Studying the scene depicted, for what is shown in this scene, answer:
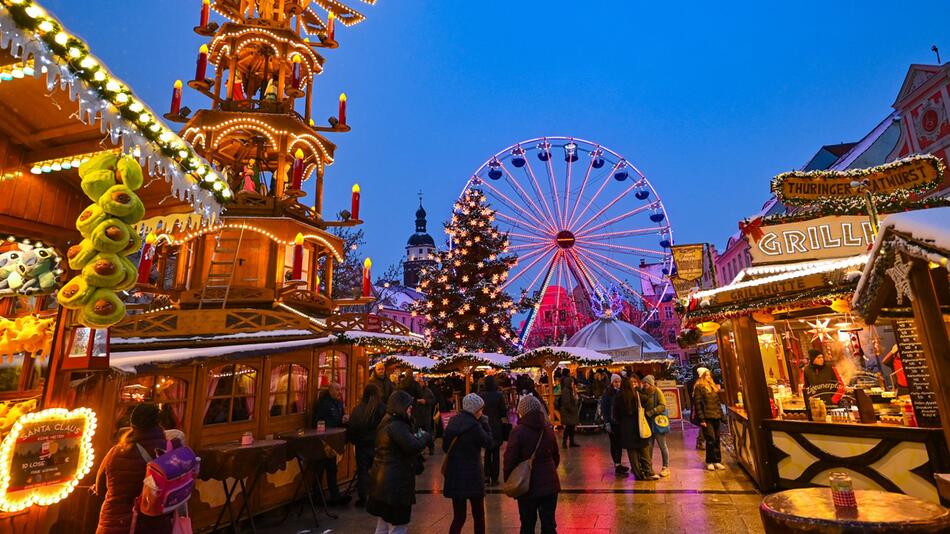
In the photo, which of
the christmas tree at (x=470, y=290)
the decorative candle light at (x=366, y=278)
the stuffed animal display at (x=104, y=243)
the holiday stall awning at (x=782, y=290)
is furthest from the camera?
the christmas tree at (x=470, y=290)

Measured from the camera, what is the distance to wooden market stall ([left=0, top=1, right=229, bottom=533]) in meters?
3.50

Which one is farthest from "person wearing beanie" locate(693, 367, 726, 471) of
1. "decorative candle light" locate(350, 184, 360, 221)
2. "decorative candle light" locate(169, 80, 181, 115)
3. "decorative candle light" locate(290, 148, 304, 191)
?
"decorative candle light" locate(169, 80, 181, 115)

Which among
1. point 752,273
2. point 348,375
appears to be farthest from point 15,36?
point 752,273

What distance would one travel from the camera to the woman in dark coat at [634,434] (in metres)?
8.31

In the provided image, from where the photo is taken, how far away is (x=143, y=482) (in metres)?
3.64

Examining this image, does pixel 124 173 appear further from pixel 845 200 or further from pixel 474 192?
pixel 474 192

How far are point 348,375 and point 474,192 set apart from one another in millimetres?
18409

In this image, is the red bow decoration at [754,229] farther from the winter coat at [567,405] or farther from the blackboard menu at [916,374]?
the winter coat at [567,405]

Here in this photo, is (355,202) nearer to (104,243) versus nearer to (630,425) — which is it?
(104,243)

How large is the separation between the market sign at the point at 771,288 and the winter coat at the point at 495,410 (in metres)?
3.72

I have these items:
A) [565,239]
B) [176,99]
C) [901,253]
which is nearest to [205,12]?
[176,99]

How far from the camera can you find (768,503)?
338cm

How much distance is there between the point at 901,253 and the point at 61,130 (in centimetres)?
701

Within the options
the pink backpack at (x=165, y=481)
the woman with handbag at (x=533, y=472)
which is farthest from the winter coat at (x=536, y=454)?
the pink backpack at (x=165, y=481)
